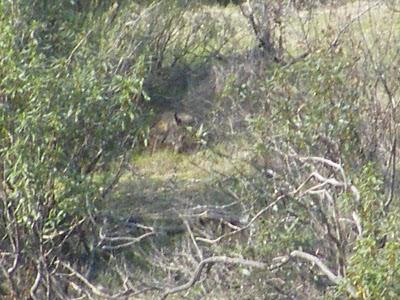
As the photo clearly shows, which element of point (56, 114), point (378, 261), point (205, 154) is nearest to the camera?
point (378, 261)

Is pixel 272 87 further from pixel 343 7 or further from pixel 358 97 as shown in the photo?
pixel 343 7

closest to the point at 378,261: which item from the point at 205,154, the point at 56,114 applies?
the point at 56,114

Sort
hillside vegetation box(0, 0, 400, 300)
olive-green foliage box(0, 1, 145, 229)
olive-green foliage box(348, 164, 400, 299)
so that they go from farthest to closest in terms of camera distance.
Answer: olive-green foliage box(0, 1, 145, 229) → hillside vegetation box(0, 0, 400, 300) → olive-green foliage box(348, 164, 400, 299)

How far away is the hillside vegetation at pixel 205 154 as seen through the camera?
24.0 ft

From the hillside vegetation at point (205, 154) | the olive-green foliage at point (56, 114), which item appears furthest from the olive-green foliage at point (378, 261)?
the olive-green foliage at point (56, 114)

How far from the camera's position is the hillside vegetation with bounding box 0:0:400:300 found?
731 cm

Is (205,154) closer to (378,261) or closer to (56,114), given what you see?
(56,114)

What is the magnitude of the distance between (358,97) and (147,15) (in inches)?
130

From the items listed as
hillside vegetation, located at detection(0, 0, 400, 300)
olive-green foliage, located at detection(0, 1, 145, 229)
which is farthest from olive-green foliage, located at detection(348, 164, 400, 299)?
olive-green foliage, located at detection(0, 1, 145, 229)

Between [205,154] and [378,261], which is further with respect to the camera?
[205,154]

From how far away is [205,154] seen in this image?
10109 mm

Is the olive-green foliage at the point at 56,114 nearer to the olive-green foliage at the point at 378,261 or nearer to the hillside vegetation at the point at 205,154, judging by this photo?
the hillside vegetation at the point at 205,154

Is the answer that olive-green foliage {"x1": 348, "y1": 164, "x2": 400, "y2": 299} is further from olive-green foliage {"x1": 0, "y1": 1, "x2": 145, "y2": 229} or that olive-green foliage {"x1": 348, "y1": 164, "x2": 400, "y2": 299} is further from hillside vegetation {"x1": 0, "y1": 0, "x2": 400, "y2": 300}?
olive-green foliage {"x1": 0, "y1": 1, "x2": 145, "y2": 229}

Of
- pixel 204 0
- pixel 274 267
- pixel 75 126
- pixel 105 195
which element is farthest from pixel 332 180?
pixel 204 0
